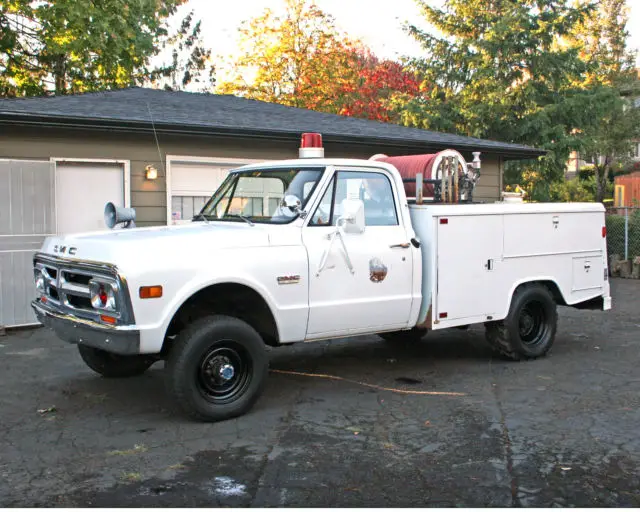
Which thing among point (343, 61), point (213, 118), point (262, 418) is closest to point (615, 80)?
point (343, 61)

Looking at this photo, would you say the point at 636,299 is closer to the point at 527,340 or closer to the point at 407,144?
the point at 407,144

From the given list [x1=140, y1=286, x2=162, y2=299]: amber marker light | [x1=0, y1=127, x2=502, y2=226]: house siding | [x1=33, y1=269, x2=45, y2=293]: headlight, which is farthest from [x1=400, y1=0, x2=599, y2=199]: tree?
[x1=140, y1=286, x2=162, y2=299]: amber marker light

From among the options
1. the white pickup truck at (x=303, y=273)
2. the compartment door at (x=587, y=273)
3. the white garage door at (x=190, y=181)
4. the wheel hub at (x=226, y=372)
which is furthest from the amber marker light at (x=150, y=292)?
the white garage door at (x=190, y=181)

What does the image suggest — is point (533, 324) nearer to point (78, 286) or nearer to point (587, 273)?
point (587, 273)

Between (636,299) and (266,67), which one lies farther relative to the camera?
(266,67)

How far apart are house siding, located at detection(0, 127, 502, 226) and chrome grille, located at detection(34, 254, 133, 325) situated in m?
4.42

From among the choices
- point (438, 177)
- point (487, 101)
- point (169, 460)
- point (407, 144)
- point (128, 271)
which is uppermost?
point (487, 101)

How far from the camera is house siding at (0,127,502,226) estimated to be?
993cm

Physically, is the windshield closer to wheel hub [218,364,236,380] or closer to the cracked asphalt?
wheel hub [218,364,236,380]

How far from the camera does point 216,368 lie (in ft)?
18.0

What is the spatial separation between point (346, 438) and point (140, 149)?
23.1 ft

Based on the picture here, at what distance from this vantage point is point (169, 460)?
4.64 metres

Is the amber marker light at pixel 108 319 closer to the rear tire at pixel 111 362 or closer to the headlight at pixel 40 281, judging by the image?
the headlight at pixel 40 281

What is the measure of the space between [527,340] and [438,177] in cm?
205
